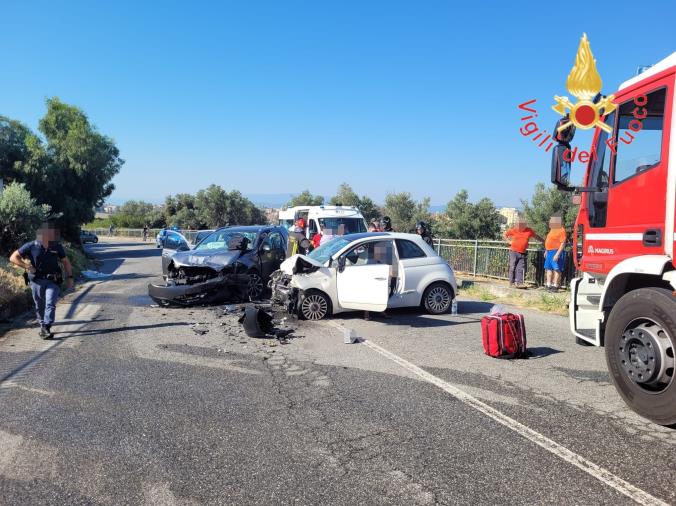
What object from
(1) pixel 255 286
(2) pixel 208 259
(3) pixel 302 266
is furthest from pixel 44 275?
(1) pixel 255 286

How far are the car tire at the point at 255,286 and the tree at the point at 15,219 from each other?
770 centimetres

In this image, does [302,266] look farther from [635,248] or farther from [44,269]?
[635,248]

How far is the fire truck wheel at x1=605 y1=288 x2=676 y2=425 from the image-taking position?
163 inches

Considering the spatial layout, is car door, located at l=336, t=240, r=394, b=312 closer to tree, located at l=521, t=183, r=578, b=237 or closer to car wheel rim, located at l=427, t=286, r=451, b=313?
car wheel rim, located at l=427, t=286, r=451, b=313

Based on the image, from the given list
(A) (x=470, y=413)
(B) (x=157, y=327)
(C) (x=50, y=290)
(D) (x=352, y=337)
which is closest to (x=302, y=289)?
(D) (x=352, y=337)

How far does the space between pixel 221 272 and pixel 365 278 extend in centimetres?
349

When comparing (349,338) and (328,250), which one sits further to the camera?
(328,250)

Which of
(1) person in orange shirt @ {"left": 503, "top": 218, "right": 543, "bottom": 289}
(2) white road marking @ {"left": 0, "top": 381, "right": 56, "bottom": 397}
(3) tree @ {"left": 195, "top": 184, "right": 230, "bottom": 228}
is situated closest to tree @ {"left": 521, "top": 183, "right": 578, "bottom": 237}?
(1) person in orange shirt @ {"left": 503, "top": 218, "right": 543, "bottom": 289}

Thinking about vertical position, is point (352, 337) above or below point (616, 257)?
below

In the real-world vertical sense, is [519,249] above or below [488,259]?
above

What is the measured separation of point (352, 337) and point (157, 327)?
11.2 feet

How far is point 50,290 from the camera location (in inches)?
311

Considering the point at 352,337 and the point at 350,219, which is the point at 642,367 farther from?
the point at 350,219

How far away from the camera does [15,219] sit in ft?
47.9
